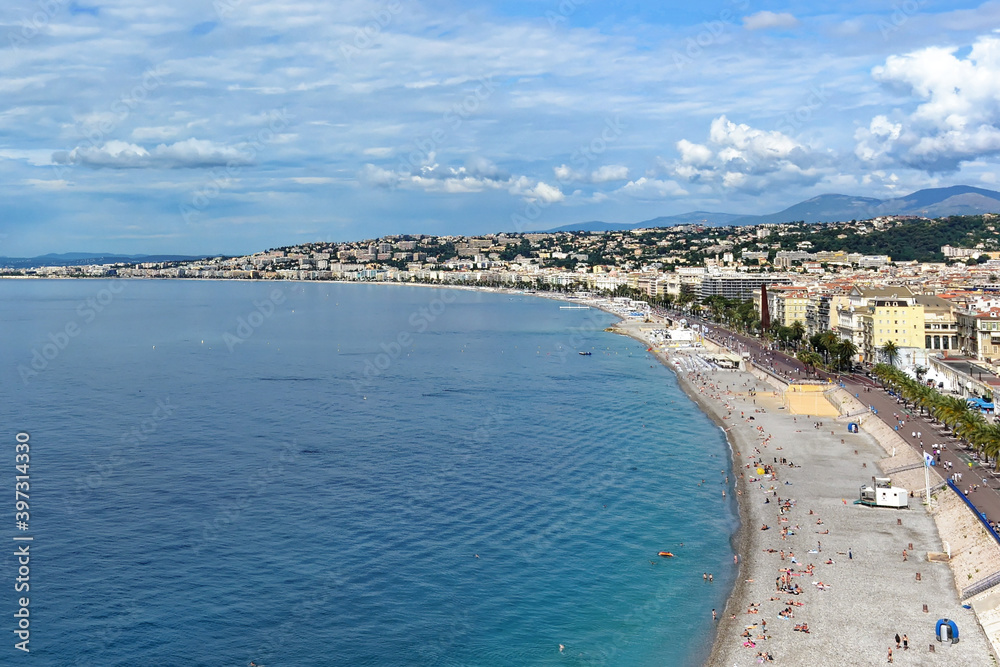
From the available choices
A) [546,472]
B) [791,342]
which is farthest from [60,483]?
[791,342]

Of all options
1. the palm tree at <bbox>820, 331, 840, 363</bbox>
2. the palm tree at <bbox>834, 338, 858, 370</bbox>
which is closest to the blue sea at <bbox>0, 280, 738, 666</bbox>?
the palm tree at <bbox>820, 331, 840, 363</bbox>

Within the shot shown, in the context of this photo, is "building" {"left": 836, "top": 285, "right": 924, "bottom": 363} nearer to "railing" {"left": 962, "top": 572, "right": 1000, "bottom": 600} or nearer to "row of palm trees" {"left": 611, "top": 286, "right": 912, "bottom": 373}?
"row of palm trees" {"left": 611, "top": 286, "right": 912, "bottom": 373}

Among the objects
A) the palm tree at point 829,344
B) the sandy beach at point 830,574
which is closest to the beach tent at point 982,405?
the sandy beach at point 830,574

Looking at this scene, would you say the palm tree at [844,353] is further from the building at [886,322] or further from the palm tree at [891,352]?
the building at [886,322]

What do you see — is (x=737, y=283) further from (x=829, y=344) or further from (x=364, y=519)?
(x=364, y=519)

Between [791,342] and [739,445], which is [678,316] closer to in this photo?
[791,342]

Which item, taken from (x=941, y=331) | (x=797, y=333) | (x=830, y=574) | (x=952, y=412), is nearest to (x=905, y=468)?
(x=952, y=412)
